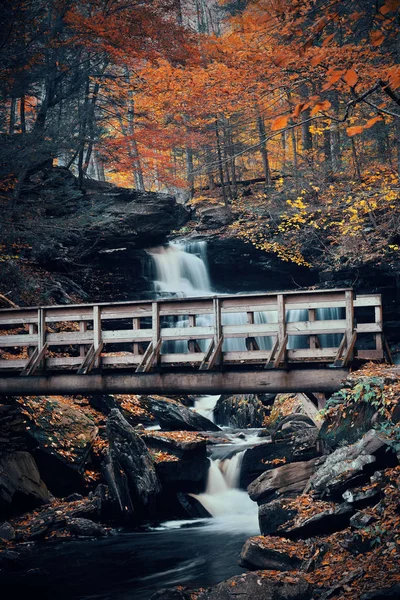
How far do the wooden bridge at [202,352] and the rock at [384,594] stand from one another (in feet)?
13.2

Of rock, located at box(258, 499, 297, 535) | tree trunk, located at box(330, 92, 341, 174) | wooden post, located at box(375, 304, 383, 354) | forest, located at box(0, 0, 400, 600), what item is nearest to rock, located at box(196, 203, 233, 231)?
forest, located at box(0, 0, 400, 600)

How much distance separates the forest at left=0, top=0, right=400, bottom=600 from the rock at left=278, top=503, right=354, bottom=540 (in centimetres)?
3

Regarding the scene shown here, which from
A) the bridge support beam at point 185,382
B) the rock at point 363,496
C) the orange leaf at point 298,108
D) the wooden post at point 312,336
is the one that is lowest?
the rock at point 363,496

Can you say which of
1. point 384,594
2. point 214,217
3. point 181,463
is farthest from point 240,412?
point 214,217

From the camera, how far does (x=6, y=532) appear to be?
376 inches

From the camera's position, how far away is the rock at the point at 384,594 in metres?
5.16

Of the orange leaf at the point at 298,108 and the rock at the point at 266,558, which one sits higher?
the orange leaf at the point at 298,108

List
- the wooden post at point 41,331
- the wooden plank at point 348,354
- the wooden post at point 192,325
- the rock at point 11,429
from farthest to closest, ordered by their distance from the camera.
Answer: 1. the rock at point 11,429
2. the wooden post at point 41,331
3. the wooden post at point 192,325
4. the wooden plank at point 348,354

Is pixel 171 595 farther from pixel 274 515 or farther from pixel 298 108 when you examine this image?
pixel 298 108

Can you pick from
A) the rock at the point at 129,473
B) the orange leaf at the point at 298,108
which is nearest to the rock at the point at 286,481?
the rock at the point at 129,473

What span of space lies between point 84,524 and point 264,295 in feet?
17.2

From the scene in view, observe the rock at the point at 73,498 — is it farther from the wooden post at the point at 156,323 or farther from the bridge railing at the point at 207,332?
the wooden post at the point at 156,323

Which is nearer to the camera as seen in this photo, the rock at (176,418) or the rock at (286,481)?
the rock at (286,481)

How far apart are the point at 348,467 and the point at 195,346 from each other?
3.94 meters
